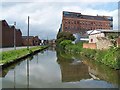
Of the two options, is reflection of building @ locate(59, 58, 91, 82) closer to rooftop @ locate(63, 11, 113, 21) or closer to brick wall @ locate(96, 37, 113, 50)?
brick wall @ locate(96, 37, 113, 50)

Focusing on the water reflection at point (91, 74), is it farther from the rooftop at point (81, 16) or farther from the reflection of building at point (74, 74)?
the rooftop at point (81, 16)

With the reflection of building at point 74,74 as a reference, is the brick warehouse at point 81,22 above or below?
above

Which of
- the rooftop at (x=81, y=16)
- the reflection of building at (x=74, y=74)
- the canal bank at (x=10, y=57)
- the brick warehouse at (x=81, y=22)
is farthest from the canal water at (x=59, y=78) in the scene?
the rooftop at (x=81, y=16)

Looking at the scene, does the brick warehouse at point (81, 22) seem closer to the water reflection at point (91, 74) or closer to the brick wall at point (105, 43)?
the brick wall at point (105, 43)

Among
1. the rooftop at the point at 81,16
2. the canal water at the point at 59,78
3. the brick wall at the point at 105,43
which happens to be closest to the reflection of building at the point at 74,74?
the canal water at the point at 59,78

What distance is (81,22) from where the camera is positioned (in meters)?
126

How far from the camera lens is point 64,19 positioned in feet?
395

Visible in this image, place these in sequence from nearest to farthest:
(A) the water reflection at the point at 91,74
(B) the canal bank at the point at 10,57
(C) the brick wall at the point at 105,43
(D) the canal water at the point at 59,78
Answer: (D) the canal water at the point at 59,78 < (A) the water reflection at the point at 91,74 < (B) the canal bank at the point at 10,57 < (C) the brick wall at the point at 105,43

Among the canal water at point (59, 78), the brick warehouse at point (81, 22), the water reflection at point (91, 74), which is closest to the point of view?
the canal water at point (59, 78)

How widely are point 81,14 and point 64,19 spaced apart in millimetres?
14202

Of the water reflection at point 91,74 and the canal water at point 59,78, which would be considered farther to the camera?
the water reflection at point 91,74

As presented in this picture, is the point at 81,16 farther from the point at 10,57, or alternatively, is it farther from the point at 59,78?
the point at 59,78

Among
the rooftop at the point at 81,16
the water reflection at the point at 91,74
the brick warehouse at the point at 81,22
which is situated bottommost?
the water reflection at the point at 91,74

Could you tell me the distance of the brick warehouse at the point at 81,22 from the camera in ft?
395
